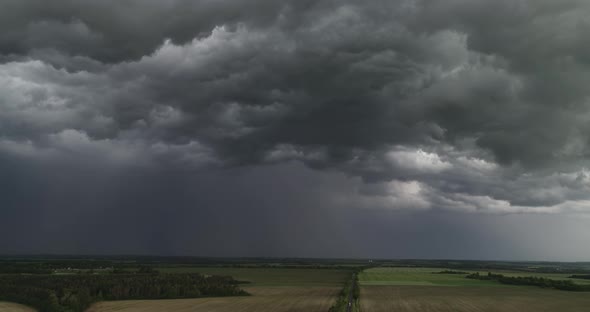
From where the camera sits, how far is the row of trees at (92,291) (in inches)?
2857

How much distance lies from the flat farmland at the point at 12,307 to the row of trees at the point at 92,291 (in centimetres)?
147

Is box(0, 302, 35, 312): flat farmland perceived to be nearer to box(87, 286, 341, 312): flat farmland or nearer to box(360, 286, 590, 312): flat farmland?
box(87, 286, 341, 312): flat farmland

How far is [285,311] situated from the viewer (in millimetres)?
66625

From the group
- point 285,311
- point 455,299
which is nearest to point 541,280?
point 455,299

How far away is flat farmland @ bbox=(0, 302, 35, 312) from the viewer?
67.8 metres

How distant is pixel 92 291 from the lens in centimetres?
8669

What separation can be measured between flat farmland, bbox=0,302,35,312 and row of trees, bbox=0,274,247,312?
1.47m

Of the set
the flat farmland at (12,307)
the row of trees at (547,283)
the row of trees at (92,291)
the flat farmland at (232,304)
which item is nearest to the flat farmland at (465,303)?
the flat farmland at (232,304)

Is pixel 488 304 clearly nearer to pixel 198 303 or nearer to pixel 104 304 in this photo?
pixel 198 303

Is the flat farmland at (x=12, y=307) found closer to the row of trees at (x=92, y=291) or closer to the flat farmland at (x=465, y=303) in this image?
the row of trees at (x=92, y=291)

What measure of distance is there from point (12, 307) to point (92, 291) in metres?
17.0

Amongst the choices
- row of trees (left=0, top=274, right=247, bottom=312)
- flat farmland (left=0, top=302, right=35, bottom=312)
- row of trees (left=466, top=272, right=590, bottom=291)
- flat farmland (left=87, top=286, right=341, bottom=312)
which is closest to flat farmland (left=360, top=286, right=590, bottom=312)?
flat farmland (left=87, top=286, right=341, bottom=312)

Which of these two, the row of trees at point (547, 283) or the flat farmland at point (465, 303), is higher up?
the row of trees at point (547, 283)

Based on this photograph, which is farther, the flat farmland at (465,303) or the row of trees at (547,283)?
the row of trees at (547,283)
